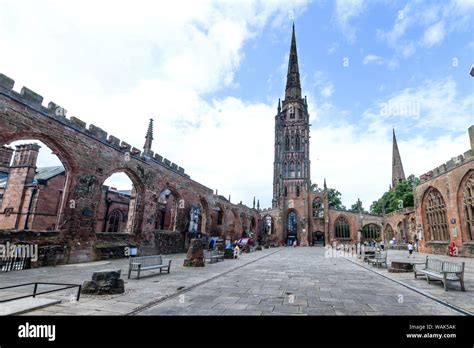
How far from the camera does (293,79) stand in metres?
68.8

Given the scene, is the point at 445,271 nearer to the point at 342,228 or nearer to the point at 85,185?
the point at 85,185

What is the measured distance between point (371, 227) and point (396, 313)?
159 feet

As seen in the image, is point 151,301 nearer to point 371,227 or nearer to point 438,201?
point 438,201

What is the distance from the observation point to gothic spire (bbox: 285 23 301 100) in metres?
66.8

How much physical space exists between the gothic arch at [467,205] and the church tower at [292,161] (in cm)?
3104

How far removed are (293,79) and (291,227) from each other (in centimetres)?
4161

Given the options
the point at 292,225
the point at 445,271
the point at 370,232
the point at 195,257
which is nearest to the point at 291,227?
the point at 292,225

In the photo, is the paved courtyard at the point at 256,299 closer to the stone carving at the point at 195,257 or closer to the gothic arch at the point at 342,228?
the stone carving at the point at 195,257

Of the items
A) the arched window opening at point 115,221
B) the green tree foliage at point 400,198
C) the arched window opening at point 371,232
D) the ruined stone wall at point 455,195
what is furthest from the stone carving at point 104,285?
the arched window opening at point 371,232

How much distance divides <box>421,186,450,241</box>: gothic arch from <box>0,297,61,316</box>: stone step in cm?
2515

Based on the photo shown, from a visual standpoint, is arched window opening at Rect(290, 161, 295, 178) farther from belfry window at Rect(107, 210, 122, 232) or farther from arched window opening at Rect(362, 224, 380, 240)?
belfry window at Rect(107, 210, 122, 232)

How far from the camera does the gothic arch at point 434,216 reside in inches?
787

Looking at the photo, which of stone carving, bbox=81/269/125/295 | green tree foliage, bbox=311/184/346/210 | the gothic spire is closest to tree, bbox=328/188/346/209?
green tree foliage, bbox=311/184/346/210
